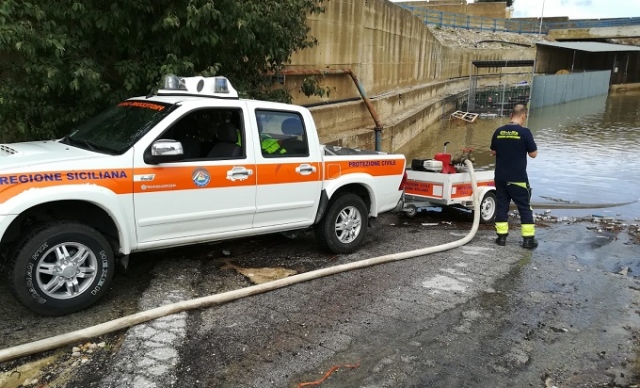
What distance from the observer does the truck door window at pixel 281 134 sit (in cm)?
552

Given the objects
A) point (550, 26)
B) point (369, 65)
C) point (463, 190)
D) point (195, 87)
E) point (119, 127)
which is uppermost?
point (550, 26)

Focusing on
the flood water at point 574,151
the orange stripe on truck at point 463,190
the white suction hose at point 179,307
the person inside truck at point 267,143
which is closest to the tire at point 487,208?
the orange stripe on truck at point 463,190

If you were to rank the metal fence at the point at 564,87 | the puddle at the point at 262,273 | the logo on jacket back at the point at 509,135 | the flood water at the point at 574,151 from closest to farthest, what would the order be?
the puddle at the point at 262,273, the logo on jacket back at the point at 509,135, the flood water at the point at 574,151, the metal fence at the point at 564,87

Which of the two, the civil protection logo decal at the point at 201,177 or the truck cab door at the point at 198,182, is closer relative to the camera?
the truck cab door at the point at 198,182

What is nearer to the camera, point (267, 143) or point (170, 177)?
point (170, 177)

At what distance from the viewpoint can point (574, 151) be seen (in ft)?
58.5

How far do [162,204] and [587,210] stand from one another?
9.08m

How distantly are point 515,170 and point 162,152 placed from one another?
476 centimetres

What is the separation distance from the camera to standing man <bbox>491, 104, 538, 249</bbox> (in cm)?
714

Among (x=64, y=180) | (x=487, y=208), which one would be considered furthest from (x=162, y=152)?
(x=487, y=208)

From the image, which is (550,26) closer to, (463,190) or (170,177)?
(463,190)

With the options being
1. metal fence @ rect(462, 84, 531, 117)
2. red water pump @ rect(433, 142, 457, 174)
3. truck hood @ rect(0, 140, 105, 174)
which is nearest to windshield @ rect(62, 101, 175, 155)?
truck hood @ rect(0, 140, 105, 174)

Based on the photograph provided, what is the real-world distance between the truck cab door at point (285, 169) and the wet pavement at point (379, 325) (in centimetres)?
Result: 62

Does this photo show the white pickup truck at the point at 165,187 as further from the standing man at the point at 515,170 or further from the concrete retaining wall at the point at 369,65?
the concrete retaining wall at the point at 369,65
